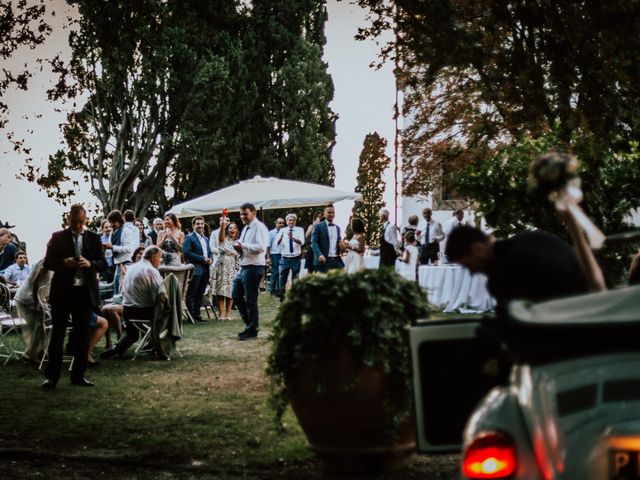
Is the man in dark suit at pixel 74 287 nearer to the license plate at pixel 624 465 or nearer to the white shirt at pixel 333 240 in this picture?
the white shirt at pixel 333 240

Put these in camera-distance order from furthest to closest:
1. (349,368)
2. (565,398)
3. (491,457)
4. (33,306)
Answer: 1. (33,306)
2. (349,368)
3. (491,457)
4. (565,398)

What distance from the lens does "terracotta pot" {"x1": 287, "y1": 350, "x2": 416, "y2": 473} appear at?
664 centimetres

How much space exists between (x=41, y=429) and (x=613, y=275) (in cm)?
709

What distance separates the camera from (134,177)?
→ 150ft

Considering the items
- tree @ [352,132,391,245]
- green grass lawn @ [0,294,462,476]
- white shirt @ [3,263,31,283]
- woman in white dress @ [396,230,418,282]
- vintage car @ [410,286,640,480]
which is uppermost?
tree @ [352,132,391,245]

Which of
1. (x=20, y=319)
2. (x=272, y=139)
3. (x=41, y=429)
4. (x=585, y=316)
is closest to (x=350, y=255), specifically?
(x=20, y=319)

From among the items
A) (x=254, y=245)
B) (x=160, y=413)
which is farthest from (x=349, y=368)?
(x=254, y=245)

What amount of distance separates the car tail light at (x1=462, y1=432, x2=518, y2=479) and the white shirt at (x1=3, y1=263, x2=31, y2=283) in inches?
648

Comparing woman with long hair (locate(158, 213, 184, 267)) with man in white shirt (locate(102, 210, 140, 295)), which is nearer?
man in white shirt (locate(102, 210, 140, 295))

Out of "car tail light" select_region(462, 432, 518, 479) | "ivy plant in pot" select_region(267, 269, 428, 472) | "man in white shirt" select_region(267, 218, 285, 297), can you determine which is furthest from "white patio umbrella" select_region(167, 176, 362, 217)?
"car tail light" select_region(462, 432, 518, 479)

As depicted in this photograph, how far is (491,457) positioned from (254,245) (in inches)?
487

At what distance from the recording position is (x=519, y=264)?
16.1 feet

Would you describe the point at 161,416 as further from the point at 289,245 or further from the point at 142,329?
the point at 289,245

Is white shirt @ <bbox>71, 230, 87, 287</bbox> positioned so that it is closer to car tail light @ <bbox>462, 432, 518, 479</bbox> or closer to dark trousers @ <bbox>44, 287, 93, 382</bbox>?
dark trousers @ <bbox>44, 287, 93, 382</bbox>
